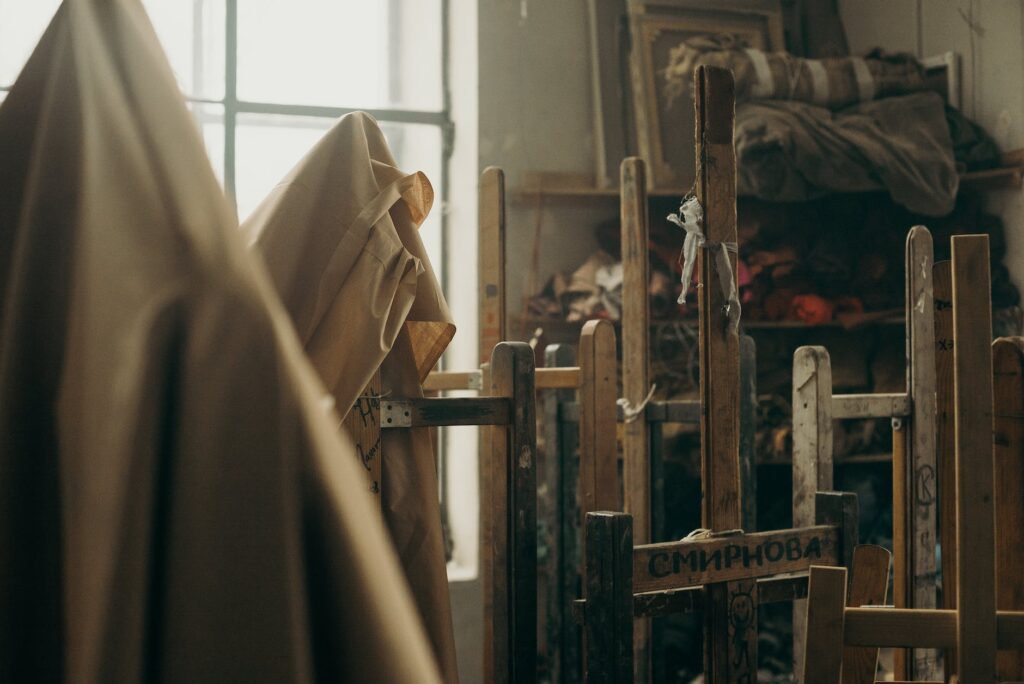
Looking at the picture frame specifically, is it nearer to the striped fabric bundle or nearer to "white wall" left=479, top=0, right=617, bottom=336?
the striped fabric bundle

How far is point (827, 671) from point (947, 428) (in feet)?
2.91

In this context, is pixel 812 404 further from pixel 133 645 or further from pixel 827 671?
pixel 133 645

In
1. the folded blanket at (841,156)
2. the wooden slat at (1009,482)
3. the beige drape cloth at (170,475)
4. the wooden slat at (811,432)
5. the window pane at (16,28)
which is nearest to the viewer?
the beige drape cloth at (170,475)

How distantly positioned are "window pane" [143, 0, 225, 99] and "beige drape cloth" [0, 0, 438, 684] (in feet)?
11.4

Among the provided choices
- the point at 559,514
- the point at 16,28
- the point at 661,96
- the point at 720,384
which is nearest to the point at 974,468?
the point at 720,384

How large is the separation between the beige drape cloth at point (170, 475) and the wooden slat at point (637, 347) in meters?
2.18

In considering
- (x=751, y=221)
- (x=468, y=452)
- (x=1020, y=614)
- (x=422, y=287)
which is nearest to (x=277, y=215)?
(x=422, y=287)

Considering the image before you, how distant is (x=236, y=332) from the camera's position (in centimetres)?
25

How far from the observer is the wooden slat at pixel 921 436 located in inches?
84.9

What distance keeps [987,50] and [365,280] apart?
10.2 feet

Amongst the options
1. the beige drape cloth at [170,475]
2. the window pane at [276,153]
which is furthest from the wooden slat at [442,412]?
the window pane at [276,153]

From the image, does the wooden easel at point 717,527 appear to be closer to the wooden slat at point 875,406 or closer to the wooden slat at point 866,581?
the wooden slat at point 866,581

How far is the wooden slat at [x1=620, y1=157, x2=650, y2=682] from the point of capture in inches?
95.3

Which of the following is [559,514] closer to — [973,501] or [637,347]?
[637,347]
